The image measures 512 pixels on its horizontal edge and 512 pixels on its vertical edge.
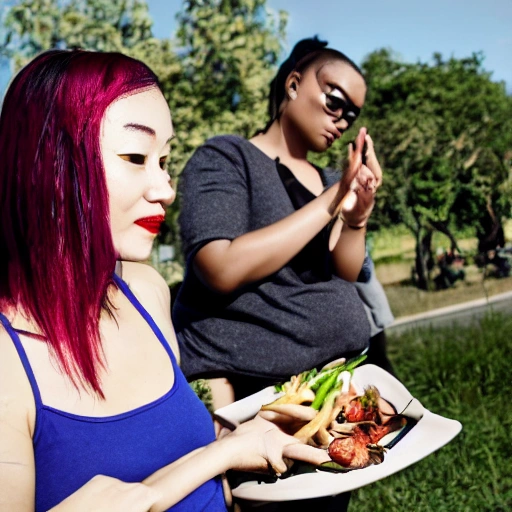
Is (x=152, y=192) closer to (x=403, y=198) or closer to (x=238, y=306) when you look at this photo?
(x=238, y=306)

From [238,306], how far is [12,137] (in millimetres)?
611

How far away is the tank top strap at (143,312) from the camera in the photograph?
1.07 metres

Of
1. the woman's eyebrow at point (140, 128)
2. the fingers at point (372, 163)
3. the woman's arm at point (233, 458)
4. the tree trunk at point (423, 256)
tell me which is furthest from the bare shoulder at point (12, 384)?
the tree trunk at point (423, 256)

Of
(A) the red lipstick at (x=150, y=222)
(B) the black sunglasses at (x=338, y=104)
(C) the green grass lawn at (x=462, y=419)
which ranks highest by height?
(B) the black sunglasses at (x=338, y=104)

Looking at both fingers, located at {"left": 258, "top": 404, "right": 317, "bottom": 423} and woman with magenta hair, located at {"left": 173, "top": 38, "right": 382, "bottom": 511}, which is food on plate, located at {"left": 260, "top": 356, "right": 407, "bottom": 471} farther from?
woman with magenta hair, located at {"left": 173, "top": 38, "right": 382, "bottom": 511}

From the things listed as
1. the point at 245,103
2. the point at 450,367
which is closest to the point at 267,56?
A: the point at 245,103

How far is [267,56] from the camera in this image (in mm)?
6098

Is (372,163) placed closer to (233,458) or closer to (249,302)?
(249,302)

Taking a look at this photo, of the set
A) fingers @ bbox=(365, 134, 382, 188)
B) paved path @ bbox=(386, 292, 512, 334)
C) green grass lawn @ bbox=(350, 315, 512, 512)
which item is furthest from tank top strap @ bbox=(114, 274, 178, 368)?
paved path @ bbox=(386, 292, 512, 334)

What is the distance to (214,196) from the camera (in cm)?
136

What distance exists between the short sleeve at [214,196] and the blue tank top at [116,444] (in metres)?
0.35

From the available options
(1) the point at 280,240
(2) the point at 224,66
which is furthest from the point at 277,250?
(2) the point at 224,66

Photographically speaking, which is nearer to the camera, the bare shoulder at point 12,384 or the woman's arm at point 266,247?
the bare shoulder at point 12,384

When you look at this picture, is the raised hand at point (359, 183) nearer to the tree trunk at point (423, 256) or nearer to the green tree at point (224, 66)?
the tree trunk at point (423, 256)
